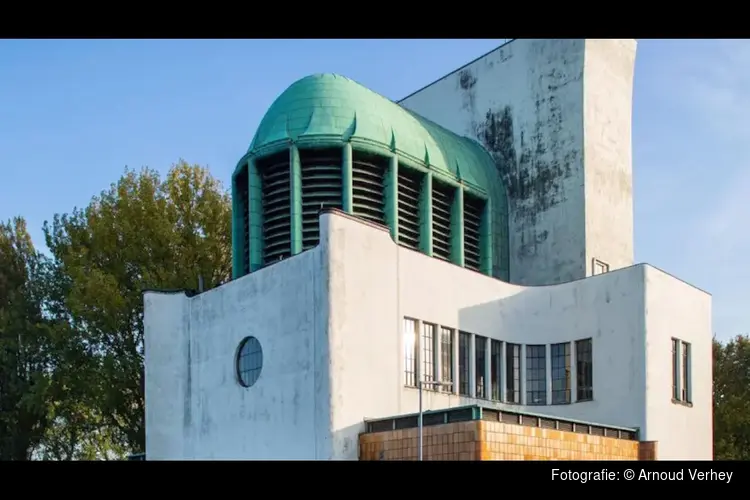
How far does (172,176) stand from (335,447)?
2459cm

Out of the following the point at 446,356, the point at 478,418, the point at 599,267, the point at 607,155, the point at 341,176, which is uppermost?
the point at 607,155

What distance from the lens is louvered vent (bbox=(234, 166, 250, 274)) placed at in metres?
34.9

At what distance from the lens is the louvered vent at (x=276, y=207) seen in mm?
32781

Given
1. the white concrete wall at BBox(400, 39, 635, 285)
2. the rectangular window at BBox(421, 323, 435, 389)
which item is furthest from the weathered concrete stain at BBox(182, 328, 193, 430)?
the white concrete wall at BBox(400, 39, 635, 285)

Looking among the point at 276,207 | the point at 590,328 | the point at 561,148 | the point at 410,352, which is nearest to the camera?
the point at 410,352

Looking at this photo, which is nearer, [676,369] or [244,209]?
[676,369]

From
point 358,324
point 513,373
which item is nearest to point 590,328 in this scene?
point 513,373

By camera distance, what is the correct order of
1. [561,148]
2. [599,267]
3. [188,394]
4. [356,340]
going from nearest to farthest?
[356,340]
[188,394]
[599,267]
[561,148]

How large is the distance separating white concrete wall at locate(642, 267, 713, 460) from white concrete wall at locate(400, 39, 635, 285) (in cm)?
357

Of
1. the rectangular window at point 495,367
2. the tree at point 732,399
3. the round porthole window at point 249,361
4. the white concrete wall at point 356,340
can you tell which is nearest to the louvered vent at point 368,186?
the white concrete wall at point 356,340

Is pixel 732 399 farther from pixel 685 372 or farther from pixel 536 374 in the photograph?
pixel 536 374

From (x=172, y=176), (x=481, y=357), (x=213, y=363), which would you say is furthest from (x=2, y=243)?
(x=481, y=357)

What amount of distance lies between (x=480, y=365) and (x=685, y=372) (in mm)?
7271

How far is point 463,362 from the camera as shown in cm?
3170
